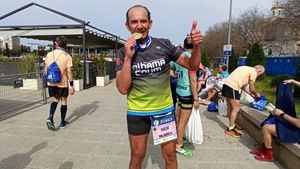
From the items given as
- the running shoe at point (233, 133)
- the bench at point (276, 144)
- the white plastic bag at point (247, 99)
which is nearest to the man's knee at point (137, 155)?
the bench at point (276, 144)

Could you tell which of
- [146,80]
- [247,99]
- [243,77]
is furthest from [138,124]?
[247,99]

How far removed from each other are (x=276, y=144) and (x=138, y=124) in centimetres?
255

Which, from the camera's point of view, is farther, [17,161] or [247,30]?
[247,30]

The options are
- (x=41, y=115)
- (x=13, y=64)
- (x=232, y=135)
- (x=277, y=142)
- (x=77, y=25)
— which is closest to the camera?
(x=277, y=142)

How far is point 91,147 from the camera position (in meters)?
4.09

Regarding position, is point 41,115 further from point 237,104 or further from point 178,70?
point 237,104

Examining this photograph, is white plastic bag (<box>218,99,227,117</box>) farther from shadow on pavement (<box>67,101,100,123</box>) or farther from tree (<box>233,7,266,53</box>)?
tree (<box>233,7,266,53</box>)

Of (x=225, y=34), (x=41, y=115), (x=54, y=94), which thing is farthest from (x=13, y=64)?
(x=225, y=34)

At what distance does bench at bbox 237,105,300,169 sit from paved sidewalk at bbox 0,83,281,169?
16 cm

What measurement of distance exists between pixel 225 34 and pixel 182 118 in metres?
42.3

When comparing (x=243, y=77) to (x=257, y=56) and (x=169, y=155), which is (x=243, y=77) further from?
(x=257, y=56)

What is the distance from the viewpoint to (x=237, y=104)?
4887 millimetres

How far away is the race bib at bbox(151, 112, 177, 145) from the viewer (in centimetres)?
224

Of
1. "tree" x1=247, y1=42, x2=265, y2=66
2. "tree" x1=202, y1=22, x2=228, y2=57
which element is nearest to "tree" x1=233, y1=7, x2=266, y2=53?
"tree" x1=202, y1=22, x2=228, y2=57
